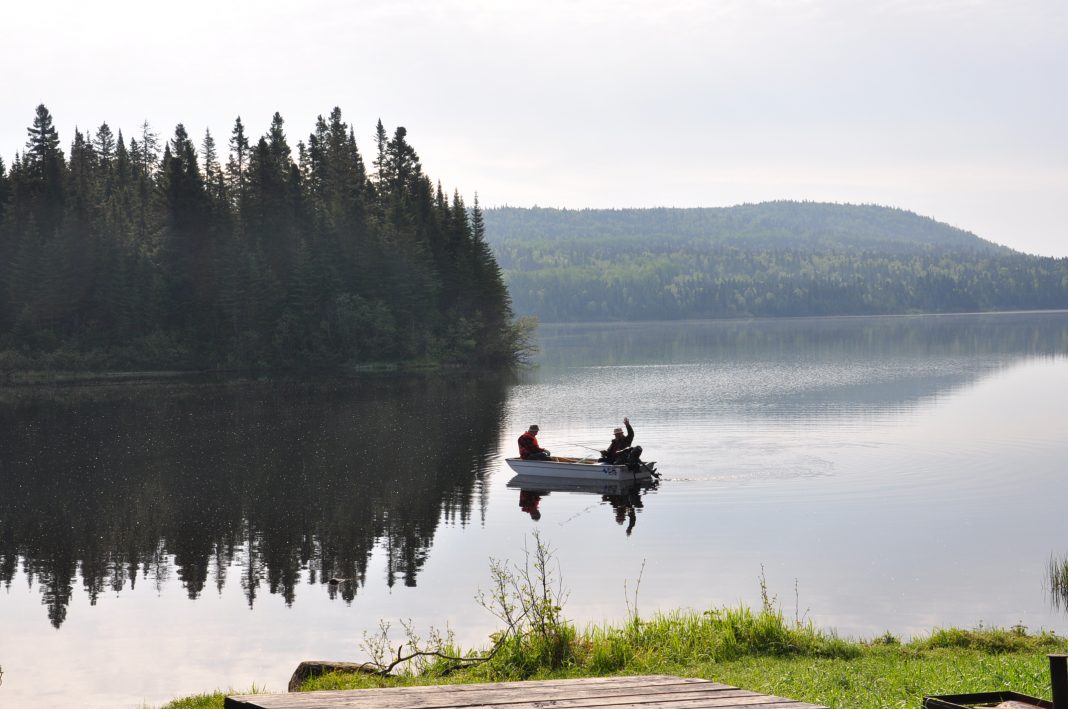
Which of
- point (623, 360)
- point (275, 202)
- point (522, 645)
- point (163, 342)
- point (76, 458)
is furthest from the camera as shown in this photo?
point (623, 360)

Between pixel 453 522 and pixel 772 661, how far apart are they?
53.4 ft

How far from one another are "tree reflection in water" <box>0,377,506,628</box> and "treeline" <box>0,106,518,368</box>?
28.3 meters

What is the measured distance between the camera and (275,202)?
96938mm

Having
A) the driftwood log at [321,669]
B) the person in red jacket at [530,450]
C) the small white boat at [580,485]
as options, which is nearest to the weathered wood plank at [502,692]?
the driftwood log at [321,669]

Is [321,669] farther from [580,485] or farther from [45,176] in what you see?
[45,176]

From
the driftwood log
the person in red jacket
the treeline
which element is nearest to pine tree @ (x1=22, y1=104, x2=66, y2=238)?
the treeline

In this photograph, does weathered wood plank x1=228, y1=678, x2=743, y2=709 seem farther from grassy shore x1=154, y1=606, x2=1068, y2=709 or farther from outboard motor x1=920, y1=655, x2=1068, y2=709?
grassy shore x1=154, y1=606, x2=1068, y2=709

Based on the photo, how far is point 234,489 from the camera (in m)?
34.4

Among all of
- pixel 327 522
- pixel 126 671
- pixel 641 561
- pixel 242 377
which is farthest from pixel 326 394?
pixel 126 671

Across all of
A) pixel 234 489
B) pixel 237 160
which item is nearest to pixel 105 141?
pixel 237 160

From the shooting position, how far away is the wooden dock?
6.20 meters

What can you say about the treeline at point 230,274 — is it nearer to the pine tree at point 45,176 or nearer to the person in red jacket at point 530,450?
the pine tree at point 45,176

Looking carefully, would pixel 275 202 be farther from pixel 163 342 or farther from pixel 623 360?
pixel 623 360

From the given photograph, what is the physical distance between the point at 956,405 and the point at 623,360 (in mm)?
52902
